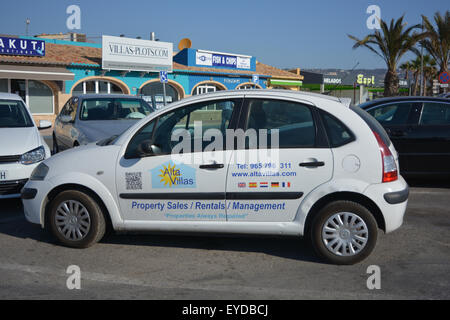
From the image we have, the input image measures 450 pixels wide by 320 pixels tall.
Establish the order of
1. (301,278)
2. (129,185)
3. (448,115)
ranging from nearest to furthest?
(301,278)
(129,185)
(448,115)

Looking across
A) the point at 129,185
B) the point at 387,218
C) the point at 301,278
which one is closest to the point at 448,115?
the point at 387,218

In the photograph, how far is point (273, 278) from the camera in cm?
411

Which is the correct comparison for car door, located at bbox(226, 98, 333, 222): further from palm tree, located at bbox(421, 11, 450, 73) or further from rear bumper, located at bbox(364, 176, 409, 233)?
palm tree, located at bbox(421, 11, 450, 73)

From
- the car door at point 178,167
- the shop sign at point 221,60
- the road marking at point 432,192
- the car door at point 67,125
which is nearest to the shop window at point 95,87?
the shop sign at point 221,60

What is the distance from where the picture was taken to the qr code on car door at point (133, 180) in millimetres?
4645

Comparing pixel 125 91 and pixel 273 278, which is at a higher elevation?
pixel 125 91

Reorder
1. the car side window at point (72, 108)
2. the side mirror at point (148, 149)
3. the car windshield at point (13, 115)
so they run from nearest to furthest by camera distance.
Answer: the side mirror at point (148, 149), the car windshield at point (13, 115), the car side window at point (72, 108)

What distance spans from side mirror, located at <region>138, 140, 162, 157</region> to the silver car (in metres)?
4.17

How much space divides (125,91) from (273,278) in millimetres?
23235

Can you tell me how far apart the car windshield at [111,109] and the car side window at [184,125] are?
4.80m

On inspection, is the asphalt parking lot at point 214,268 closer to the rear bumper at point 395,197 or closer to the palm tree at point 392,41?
the rear bumper at point 395,197

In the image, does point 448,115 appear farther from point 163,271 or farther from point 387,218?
point 163,271
